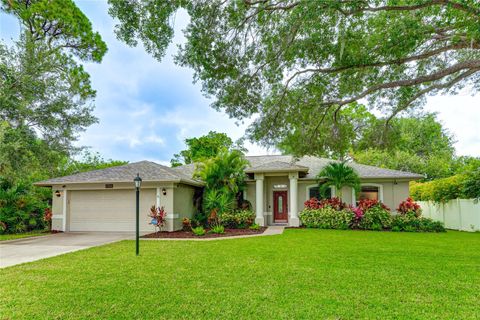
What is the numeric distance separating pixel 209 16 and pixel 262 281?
6.65m

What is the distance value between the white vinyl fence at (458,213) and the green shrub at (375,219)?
12.7 feet

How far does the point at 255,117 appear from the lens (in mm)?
10203

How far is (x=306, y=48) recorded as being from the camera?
308 inches

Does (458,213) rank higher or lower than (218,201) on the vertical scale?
lower

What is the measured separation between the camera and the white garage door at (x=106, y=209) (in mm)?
13742

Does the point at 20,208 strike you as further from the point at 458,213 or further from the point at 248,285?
the point at 458,213

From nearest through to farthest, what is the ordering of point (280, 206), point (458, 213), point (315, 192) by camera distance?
point (458, 213), point (315, 192), point (280, 206)

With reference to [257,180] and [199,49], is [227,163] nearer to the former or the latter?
[257,180]

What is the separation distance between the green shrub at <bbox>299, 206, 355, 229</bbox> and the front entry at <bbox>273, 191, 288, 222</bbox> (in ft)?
5.75

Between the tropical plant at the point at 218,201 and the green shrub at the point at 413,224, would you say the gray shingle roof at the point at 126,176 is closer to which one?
the tropical plant at the point at 218,201

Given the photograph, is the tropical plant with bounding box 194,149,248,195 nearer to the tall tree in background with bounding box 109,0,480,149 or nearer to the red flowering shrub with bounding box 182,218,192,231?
the red flowering shrub with bounding box 182,218,192,231

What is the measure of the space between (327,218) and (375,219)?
7.29 feet

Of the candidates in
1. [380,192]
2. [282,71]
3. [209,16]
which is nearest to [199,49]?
[209,16]

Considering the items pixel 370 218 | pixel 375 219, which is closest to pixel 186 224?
pixel 370 218
